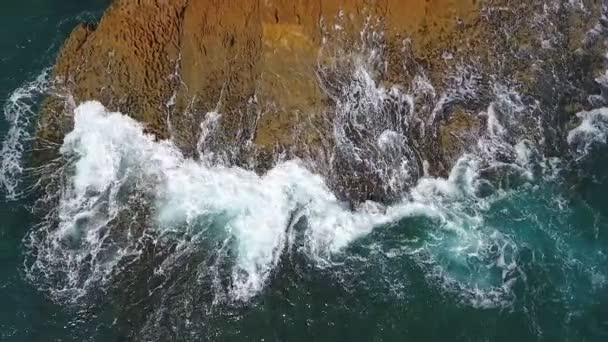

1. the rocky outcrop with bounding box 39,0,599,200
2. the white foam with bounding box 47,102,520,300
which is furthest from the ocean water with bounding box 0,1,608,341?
the rocky outcrop with bounding box 39,0,599,200

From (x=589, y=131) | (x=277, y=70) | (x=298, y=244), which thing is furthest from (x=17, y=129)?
(x=589, y=131)

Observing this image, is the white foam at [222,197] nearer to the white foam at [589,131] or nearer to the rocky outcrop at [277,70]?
the rocky outcrop at [277,70]

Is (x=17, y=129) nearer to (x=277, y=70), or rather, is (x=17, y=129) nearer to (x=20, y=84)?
(x=20, y=84)

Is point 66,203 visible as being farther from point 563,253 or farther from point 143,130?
point 563,253

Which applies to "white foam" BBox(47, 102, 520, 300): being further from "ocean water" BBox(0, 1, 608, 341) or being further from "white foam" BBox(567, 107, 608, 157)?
"white foam" BBox(567, 107, 608, 157)

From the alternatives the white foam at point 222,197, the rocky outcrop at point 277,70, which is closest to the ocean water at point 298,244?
the white foam at point 222,197
